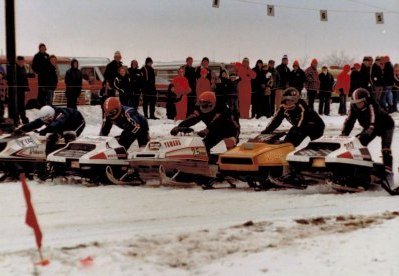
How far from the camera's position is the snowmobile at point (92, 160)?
41.7 ft

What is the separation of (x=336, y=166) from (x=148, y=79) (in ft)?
37.0

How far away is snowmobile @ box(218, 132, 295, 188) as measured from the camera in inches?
477

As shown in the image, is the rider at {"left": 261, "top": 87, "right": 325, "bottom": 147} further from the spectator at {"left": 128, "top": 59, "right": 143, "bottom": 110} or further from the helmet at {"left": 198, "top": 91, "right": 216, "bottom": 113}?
the spectator at {"left": 128, "top": 59, "right": 143, "bottom": 110}

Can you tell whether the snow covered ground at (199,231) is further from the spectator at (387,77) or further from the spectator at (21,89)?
the spectator at (387,77)

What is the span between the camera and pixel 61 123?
45.7 feet

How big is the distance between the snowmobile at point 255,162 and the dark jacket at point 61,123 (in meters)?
3.26

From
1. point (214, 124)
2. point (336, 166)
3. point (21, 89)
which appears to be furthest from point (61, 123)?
point (21, 89)

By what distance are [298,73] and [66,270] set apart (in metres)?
17.6

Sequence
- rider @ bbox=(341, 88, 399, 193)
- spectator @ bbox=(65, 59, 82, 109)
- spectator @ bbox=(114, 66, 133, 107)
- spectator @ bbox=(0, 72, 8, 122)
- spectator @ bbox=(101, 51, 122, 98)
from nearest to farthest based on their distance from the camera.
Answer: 1. rider @ bbox=(341, 88, 399, 193)
2. spectator @ bbox=(0, 72, 8, 122)
3. spectator @ bbox=(114, 66, 133, 107)
4. spectator @ bbox=(101, 51, 122, 98)
5. spectator @ bbox=(65, 59, 82, 109)


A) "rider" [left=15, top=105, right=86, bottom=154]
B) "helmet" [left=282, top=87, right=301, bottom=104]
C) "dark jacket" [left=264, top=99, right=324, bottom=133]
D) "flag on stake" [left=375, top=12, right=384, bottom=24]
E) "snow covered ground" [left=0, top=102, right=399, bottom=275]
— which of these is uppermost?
"flag on stake" [left=375, top=12, right=384, bottom=24]

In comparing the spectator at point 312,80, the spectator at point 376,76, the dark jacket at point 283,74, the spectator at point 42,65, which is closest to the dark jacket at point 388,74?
the spectator at point 376,76

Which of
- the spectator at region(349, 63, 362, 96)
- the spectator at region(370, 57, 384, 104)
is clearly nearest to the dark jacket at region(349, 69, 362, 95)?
the spectator at region(349, 63, 362, 96)

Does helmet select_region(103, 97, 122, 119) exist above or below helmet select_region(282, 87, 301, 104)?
below

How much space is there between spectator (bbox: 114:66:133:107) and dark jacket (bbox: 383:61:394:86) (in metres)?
8.63
